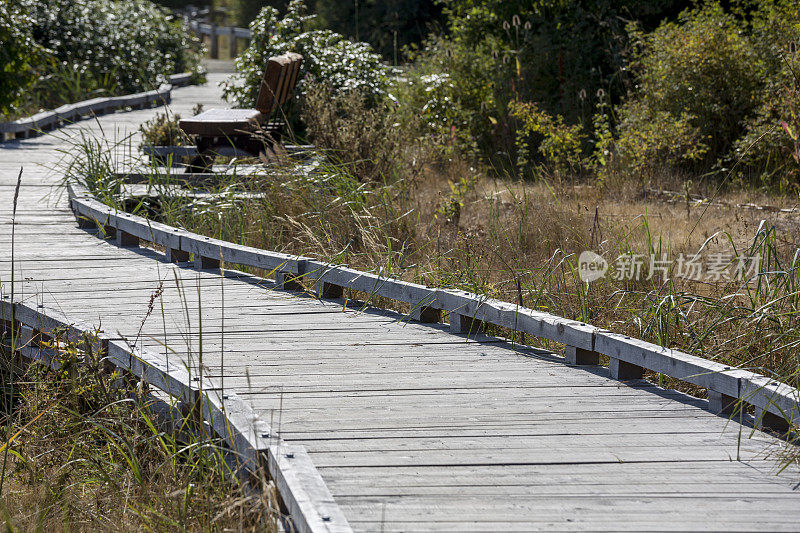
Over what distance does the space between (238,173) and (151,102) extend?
366 inches

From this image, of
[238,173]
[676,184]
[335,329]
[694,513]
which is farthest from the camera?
[676,184]

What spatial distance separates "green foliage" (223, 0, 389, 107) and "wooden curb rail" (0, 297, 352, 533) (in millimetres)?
6832

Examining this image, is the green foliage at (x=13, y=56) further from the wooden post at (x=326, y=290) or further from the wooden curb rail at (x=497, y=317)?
the wooden post at (x=326, y=290)

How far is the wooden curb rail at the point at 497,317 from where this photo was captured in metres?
3.46

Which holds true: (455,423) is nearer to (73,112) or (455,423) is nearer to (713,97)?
(713,97)

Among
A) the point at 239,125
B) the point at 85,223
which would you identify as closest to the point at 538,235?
the point at 239,125

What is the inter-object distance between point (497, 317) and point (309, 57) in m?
7.79

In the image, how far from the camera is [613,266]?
5371 mm

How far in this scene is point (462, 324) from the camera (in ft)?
15.6

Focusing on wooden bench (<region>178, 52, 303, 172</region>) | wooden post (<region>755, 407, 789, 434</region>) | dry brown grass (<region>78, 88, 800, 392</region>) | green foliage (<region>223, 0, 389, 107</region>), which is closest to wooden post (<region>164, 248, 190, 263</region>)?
dry brown grass (<region>78, 88, 800, 392</region>)

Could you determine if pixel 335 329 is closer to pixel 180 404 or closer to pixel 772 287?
pixel 180 404

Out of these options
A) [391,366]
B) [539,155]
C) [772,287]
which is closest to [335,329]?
[391,366]

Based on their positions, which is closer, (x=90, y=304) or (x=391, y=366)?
(x=391, y=366)

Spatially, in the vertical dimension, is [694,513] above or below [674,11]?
below
